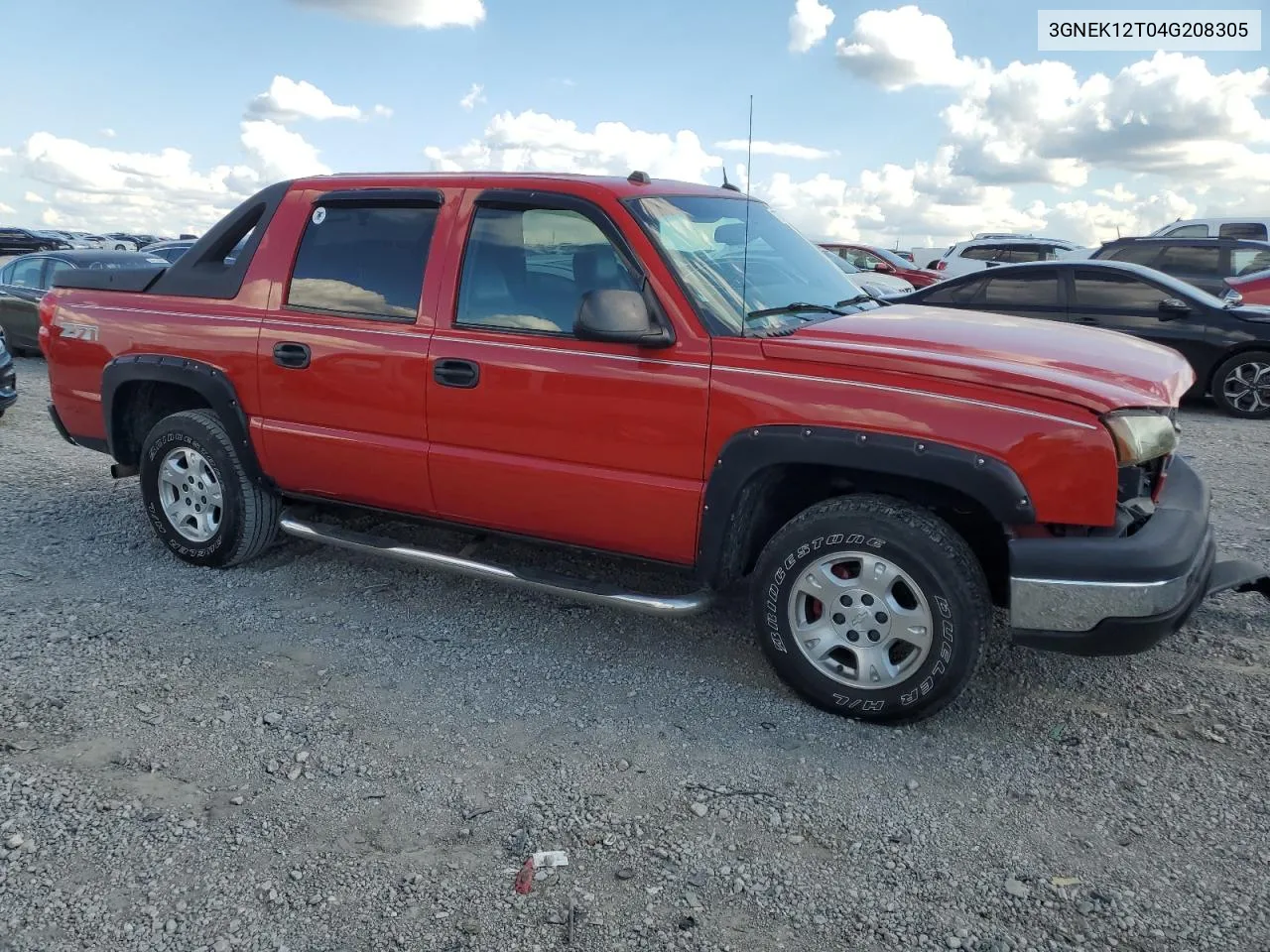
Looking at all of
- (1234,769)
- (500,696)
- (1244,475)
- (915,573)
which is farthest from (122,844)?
(1244,475)

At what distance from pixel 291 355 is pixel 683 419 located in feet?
6.23

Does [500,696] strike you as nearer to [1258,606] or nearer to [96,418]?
[96,418]

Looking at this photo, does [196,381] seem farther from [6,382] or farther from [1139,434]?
[6,382]

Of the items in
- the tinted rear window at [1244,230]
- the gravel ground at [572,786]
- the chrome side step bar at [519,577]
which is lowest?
the gravel ground at [572,786]

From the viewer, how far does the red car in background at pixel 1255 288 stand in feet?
36.6

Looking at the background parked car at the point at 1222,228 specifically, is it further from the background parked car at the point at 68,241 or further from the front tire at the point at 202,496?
the background parked car at the point at 68,241

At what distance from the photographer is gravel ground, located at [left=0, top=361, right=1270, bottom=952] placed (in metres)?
2.55

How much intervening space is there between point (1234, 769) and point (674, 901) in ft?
6.38

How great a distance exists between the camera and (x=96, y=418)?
5168mm

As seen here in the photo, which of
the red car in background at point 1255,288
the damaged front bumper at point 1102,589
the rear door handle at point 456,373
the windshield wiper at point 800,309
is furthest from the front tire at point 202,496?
the red car in background at point 1255,288

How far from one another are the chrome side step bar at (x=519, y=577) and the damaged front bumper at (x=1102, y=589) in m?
1.12

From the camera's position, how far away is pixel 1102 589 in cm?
308

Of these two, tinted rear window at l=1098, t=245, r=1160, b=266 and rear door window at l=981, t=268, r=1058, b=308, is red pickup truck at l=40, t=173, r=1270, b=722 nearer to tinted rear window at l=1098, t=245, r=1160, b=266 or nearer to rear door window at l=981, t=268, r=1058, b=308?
rear door window at l=981, t=268, r=1058, b=308

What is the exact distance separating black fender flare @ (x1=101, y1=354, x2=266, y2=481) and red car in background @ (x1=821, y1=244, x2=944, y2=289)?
47.1 feet
